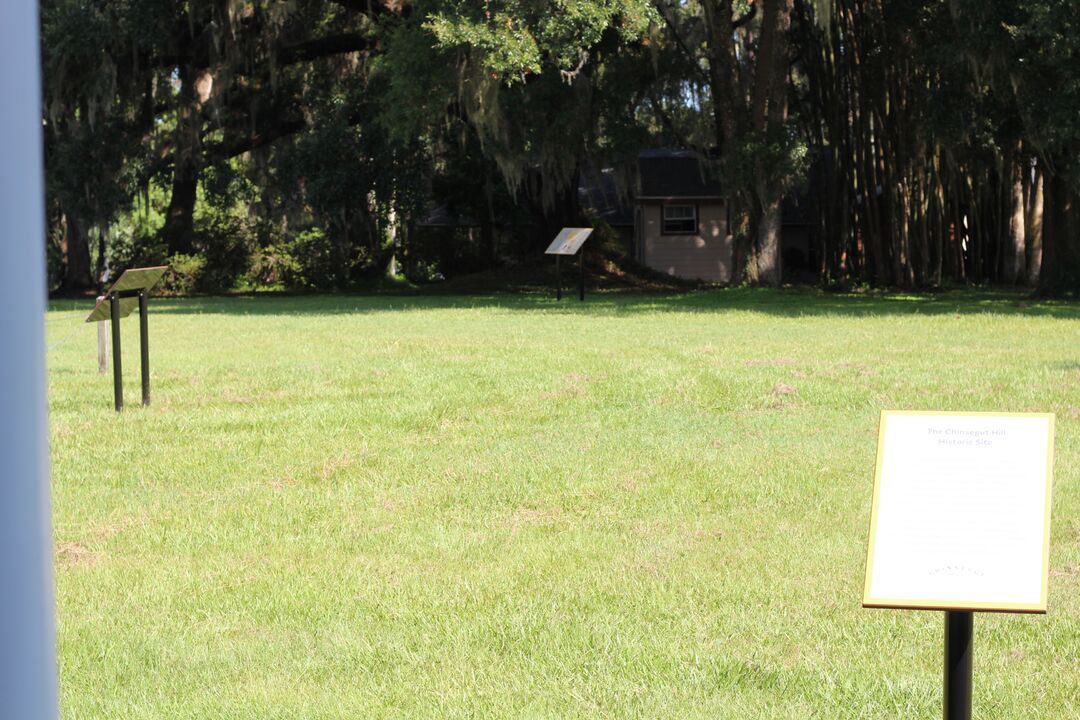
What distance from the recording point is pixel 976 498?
3594 millimetres

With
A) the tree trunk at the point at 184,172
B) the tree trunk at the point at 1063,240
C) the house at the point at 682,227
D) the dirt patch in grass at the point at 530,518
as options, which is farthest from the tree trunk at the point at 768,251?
the dirt patch in grass at the point at 530,518

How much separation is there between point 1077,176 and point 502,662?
76.4ft

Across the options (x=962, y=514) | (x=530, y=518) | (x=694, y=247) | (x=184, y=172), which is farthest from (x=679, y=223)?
(x=962, y=514)

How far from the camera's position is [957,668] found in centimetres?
391

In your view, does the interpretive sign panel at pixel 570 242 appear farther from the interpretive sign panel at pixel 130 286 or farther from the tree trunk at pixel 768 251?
the interpretive sign panel at pixel 130 286

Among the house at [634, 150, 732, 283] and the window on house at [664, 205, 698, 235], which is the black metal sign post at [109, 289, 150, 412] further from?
the window on house at [664, 205, 698, 235]

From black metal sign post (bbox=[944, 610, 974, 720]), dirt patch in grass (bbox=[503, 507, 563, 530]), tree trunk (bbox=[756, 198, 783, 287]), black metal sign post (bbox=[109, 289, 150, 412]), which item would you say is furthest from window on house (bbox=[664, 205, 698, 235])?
black metal sign post (bbox=[944, 610, 974, 720])

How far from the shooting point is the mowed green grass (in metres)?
5.34

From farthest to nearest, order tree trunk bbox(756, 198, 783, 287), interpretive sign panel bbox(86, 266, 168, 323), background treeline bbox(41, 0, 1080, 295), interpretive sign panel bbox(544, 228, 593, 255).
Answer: tree trunk bbox(756, 198, 783, 287), interpretive sign panel bbox(544, 228, 593, 255), background treeline bbox(41, 0, 1080, 295), interpretive sign panel bbox(86, 266, 168, 323)

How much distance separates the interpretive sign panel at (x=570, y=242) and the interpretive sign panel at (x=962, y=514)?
1054 inches

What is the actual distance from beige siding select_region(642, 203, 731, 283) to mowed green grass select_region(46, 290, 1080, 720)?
1305 inches

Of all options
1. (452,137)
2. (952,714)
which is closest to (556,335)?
(952,714)

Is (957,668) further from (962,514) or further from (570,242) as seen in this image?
(570,242)

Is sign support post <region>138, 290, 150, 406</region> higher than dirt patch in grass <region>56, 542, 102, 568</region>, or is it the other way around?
sign support post <region>138, 290, 150, 406</region>
